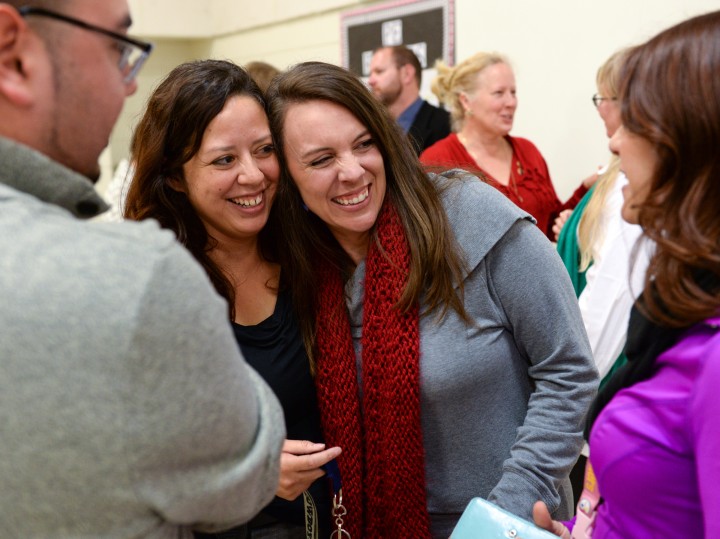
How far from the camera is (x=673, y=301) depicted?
2.89 feet

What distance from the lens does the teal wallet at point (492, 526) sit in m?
1.12

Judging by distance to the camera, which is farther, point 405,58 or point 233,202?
point 405,58

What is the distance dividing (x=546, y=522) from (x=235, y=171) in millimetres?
957

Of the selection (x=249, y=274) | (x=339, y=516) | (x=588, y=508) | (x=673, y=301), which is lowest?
(x=339, y=516)

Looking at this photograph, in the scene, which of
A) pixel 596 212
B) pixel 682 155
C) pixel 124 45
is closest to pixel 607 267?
pixel 596 212

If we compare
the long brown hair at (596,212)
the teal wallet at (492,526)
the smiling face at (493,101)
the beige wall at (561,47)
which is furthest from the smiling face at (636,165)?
the smiling face at (493,101)

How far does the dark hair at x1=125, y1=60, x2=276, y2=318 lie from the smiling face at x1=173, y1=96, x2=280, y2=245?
2 centimetres

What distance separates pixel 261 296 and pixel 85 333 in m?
1.02

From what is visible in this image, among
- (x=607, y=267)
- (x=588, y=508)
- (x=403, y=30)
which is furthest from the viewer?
(x=403, y=30)

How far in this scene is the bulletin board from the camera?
4.64 m

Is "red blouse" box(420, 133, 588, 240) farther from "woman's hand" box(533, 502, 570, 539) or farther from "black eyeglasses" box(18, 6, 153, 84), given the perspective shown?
"black eyeglasses" box(18, 6, 153, 84)

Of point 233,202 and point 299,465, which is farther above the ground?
point 233,202

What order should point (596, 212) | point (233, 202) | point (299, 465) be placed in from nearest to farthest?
point (299, 465) → point (233, 202) → point (596, 212)

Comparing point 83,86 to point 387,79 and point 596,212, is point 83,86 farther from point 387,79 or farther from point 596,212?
point 387,79
